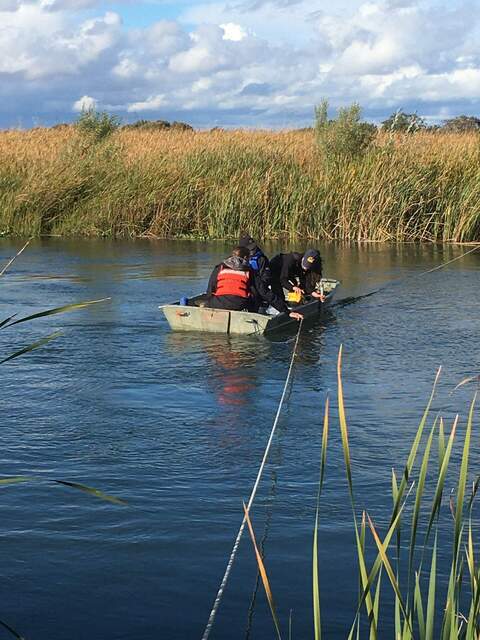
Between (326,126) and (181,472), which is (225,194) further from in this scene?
(181,472)

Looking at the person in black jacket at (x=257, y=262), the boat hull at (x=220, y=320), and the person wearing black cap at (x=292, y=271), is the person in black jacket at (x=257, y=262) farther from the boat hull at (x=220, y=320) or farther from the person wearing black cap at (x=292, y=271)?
the person wearing black cap at (x=292, y=271)

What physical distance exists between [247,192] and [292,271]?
980 centimetres

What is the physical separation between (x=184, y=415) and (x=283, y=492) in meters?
2.08

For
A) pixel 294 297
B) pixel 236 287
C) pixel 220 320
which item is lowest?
pixel 220 320

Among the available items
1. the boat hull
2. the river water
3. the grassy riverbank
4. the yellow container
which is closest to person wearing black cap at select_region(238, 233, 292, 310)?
the boat hull

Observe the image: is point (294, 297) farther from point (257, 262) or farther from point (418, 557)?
point (418, 557)

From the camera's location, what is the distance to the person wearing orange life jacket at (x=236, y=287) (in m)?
11.9

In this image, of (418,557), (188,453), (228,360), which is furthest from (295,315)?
(418,557)

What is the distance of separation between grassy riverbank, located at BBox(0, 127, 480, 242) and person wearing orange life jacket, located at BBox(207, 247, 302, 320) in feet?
33.0

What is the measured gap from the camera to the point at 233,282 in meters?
12.0

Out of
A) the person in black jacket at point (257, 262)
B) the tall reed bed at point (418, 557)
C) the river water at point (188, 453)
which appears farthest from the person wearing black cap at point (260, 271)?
the tall reed bed at point (418, 557)

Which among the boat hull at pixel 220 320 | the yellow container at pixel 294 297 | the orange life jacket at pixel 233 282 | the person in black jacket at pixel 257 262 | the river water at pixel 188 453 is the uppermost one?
the person in black jacket at pixel 257 262

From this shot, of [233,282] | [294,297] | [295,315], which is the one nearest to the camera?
[233,282]

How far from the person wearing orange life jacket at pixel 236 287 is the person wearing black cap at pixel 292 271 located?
757mm
